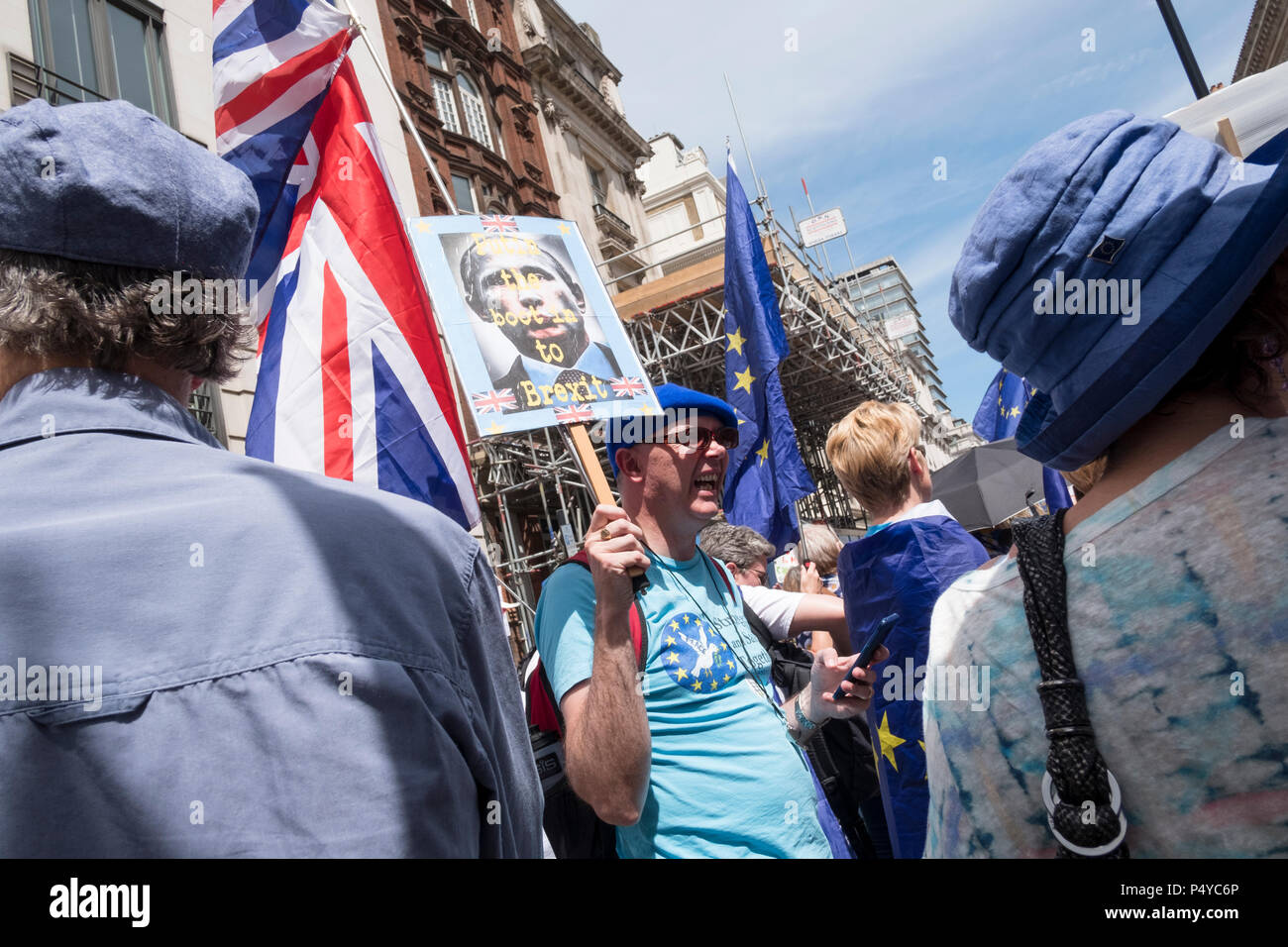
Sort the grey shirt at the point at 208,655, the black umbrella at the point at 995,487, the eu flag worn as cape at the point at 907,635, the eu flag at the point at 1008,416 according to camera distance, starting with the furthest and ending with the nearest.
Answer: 1. the black umbrella at the point at 995,487
2. the eu flag at the point at 1008,416
3. the eu flag worn as cape at the point at 907,635
4. the grey shirt at the point at 208,655

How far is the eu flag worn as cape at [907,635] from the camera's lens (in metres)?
2.47

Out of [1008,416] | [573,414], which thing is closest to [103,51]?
[573,414]

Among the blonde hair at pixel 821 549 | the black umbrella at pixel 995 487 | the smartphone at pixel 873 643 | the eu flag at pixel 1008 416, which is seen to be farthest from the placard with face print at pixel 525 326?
the black umbrella at pixel 995 487

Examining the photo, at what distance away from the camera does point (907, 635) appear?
8.26 feet

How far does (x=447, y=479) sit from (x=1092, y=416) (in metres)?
2.60

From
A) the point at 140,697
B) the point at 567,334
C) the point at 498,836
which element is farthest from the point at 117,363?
the point at 567,334

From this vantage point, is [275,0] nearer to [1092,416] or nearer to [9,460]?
[9,460]

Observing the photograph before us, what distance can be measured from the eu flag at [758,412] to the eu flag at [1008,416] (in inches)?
52.8

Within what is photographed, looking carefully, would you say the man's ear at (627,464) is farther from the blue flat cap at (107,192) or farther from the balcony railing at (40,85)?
the balcony railing at (40,85)

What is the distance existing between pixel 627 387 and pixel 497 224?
820mm

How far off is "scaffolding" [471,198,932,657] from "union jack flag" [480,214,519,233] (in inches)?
384

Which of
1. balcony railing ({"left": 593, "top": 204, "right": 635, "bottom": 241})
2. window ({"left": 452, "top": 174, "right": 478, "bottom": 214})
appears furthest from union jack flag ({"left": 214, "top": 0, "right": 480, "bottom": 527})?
balcony railing ({"left": 593, "top": 204, "right": 635, "bottom": 241})

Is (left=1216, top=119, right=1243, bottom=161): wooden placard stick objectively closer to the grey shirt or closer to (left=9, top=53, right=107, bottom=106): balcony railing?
the grey shirt

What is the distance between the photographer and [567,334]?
2.92 metres
